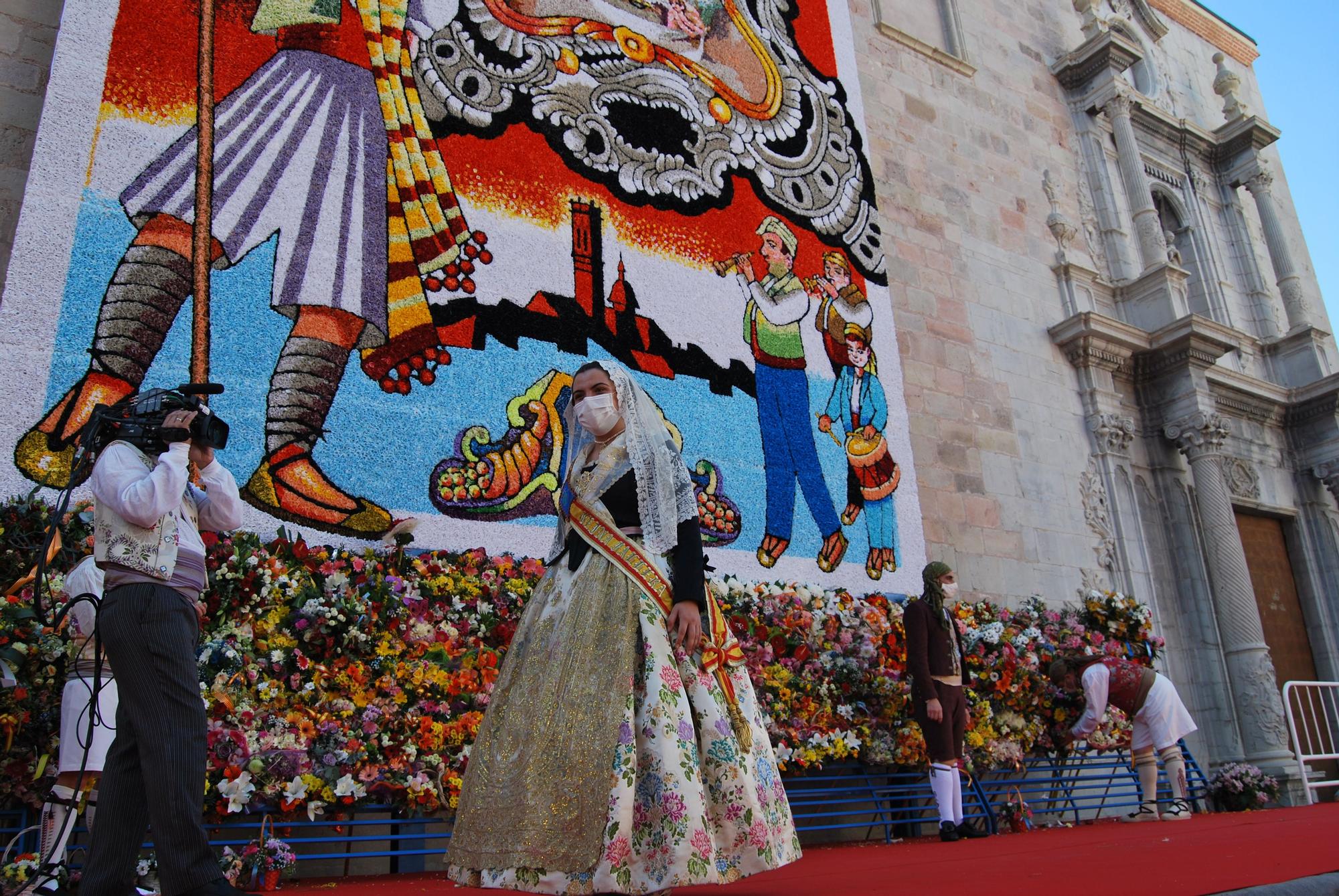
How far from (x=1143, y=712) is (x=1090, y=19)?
9.51 m

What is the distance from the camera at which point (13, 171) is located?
17.4ft

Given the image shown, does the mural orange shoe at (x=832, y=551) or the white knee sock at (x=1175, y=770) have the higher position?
the mural orange shoe at (x=832, y=551)

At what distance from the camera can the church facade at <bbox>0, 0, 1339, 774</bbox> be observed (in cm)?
951

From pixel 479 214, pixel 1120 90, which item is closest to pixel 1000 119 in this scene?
pixel 1120 90

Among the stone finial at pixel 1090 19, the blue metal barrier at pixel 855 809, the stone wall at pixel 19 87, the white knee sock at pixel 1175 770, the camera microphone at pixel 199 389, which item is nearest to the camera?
the camera microphone at pixel 199 389

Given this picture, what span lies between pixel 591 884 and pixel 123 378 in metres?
3.93

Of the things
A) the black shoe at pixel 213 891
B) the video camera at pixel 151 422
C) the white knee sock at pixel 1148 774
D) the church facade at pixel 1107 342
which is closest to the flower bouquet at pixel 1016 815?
the white knee sock at pixel 1148 774

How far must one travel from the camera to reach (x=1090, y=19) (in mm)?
12656

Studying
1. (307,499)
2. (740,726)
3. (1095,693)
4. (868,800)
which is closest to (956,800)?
(868,800)

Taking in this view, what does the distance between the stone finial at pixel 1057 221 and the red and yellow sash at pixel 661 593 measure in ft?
31.2

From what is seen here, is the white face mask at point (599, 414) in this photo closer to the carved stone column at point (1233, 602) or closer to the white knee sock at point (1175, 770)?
the white knee sock at point (1175, 770)

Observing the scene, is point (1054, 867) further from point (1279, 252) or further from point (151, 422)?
point (1279, 252)

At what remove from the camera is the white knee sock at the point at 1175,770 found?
703 centimetres

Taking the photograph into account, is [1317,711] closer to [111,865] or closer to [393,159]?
[393,159]
